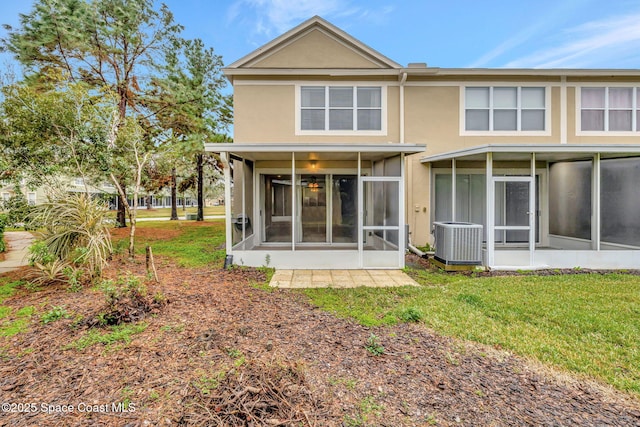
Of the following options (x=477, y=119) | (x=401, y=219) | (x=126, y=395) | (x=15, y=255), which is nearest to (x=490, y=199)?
(x=401, y=219)

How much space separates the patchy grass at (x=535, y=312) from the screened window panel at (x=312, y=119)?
6.28 meters

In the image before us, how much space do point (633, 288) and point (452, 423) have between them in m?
6.36

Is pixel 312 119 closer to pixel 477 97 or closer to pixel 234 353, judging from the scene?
pixel 477 97

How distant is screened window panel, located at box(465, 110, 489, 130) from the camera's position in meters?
10.4

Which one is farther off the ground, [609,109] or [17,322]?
[609,109]

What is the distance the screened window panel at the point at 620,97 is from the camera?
33.7ft

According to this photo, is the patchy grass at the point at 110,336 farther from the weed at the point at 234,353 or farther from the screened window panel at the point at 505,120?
the screened window panel at the point at 505,120

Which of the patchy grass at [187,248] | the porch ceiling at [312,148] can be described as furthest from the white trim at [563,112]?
the patchy grass at [187,248]

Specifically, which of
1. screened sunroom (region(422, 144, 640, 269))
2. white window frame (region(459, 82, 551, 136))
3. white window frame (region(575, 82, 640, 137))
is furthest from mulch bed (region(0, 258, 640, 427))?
white window frame (region(575, 82, 640, 137))

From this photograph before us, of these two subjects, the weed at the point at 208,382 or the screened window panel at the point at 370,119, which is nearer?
the weed at the point at 208,382

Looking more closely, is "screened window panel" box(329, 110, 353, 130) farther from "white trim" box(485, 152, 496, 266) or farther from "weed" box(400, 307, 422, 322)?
"weed" box(400, 307, 422, 322)

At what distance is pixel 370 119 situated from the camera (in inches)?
408

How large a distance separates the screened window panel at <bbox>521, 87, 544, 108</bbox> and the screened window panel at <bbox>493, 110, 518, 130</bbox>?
0.53m

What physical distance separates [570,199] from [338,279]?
784 cm
